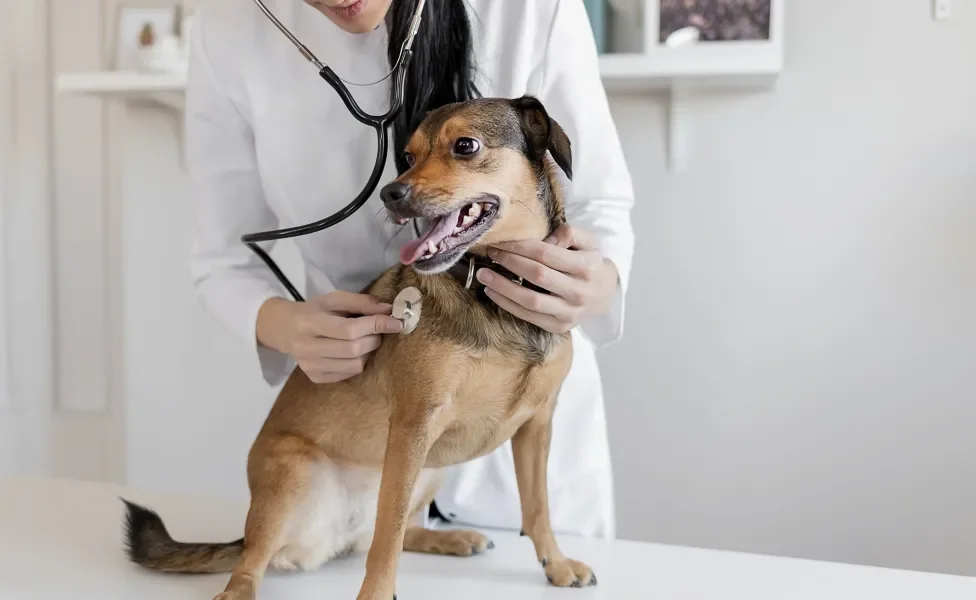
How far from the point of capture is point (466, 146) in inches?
33.1

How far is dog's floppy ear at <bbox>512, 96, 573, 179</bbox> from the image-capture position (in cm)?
87

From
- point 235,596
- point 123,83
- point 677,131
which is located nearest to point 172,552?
point 235,596

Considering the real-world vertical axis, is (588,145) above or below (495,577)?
above

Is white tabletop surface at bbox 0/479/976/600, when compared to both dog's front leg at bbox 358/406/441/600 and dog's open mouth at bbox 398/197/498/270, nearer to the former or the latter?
dog's front leg at bbox 358/406/441/600

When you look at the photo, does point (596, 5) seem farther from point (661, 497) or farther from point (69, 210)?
point (69, 210)

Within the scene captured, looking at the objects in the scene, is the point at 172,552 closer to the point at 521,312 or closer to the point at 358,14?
the point at 521,312

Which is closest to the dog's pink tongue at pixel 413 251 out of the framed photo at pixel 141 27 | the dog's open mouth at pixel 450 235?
the dog's open mouth at pixel 450 235

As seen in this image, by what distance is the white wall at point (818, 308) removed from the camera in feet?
5.75

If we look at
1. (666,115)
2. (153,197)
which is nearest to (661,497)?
(666,115)

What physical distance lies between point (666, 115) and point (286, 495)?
1.29 m

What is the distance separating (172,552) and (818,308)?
4.67ft

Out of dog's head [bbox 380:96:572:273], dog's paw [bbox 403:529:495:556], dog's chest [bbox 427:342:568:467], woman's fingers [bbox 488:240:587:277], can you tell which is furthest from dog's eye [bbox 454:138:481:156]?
dog's paw [bbox 403:529:495:556]

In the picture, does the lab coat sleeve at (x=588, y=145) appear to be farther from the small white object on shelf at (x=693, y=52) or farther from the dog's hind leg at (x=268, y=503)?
the small white object on shelf at (x=693, y=52)

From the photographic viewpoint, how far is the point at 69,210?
7.23 feet
